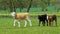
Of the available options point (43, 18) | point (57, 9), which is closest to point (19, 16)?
point (43, 18)

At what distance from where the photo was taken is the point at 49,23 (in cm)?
2380

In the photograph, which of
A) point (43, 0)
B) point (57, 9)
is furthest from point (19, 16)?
point (57, 9)

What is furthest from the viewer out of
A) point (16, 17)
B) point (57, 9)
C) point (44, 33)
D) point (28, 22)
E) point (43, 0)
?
point (57, 9)

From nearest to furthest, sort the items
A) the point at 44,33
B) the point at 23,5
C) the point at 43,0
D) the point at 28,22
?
1. the point at 44,33
2. the point at 28,22
3. the point at 43,0
4. the point at 23,5

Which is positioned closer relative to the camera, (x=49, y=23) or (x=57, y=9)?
(x=49, y=23)

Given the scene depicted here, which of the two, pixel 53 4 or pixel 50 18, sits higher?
pixel 50 18

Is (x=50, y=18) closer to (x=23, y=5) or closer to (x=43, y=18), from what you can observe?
(x=43, y=18)

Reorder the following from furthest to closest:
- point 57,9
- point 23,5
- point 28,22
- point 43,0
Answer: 1. point 57,9
2. point 23,5
3. point 43,0
4. point 28,22

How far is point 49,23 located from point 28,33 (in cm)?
618

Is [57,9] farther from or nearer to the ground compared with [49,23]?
nearer to the ground

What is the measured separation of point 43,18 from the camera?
946 inches

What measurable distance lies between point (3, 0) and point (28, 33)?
172 feet

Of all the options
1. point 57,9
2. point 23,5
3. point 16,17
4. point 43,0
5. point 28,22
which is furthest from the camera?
point 57,9

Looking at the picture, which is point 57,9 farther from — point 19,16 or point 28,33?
point 28,33
